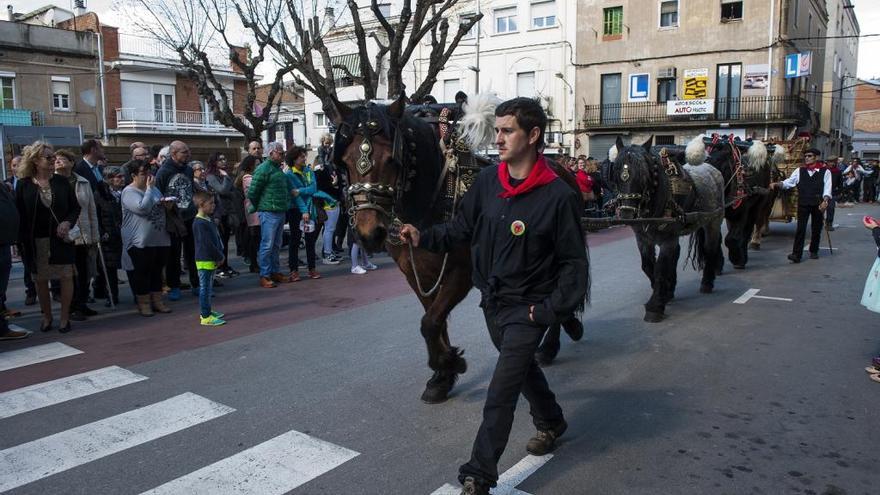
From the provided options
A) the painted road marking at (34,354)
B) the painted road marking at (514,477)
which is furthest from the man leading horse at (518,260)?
the painted road marking at (34,354)

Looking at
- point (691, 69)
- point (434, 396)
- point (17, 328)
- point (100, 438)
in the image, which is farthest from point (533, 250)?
point (691, 69)

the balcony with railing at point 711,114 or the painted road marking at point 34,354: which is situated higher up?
the balcony with railing at point 711,114

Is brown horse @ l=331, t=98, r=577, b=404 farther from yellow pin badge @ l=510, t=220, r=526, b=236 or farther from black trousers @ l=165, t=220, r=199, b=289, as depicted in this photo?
black trousers @ l=165, t=220, r=199, b=289

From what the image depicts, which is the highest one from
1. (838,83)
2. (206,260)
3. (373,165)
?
(838,83)

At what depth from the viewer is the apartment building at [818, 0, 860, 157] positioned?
40.3 m

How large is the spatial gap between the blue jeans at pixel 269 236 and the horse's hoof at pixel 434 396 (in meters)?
5.45

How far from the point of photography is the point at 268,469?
3.68 metres

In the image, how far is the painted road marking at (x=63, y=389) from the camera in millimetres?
4824

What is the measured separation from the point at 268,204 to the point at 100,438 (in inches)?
221

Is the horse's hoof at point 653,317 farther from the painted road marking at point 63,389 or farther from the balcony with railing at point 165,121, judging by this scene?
the balcony with railing at point 165,121

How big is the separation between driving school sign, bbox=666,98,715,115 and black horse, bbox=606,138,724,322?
24715 millimetres

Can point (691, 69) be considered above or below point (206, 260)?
above

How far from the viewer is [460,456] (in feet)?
12.5

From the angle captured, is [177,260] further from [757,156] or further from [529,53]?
[529,53]
